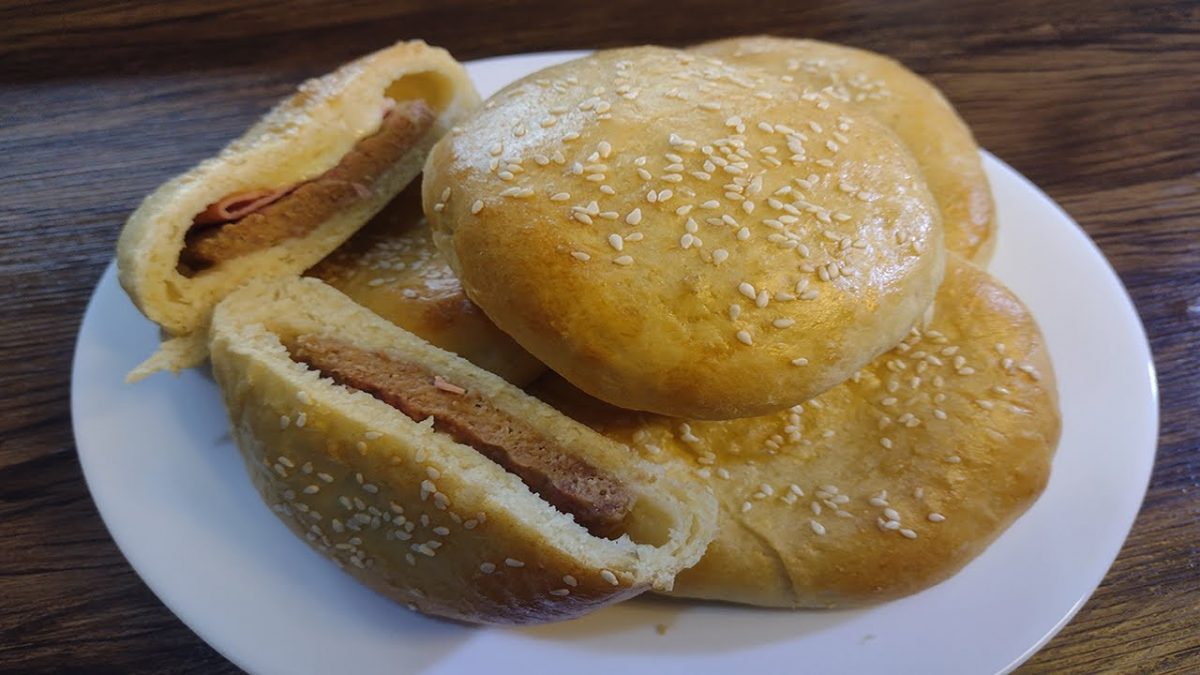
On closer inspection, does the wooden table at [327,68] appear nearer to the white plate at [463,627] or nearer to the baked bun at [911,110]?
the white plate at [463,627]

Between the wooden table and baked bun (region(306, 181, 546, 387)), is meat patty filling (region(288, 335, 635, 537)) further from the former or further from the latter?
the wooden table

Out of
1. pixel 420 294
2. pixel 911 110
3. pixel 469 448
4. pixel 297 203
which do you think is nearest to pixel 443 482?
pixel 469 448

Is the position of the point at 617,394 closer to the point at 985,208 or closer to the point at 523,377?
the point at 523,377

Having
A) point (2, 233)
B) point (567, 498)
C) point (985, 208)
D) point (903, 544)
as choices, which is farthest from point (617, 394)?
point (2, 233)

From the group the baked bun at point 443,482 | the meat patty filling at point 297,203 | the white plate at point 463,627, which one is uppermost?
the meat patty filling at point 297,203

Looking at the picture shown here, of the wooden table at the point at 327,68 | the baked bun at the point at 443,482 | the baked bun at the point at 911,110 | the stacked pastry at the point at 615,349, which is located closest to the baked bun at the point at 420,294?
the stacked pastry at the point at 615,349

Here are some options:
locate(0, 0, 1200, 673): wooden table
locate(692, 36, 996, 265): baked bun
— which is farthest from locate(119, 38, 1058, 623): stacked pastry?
locate(0, 0, 1200, 673): wooden table

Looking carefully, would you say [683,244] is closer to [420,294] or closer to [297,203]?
[420,294]
